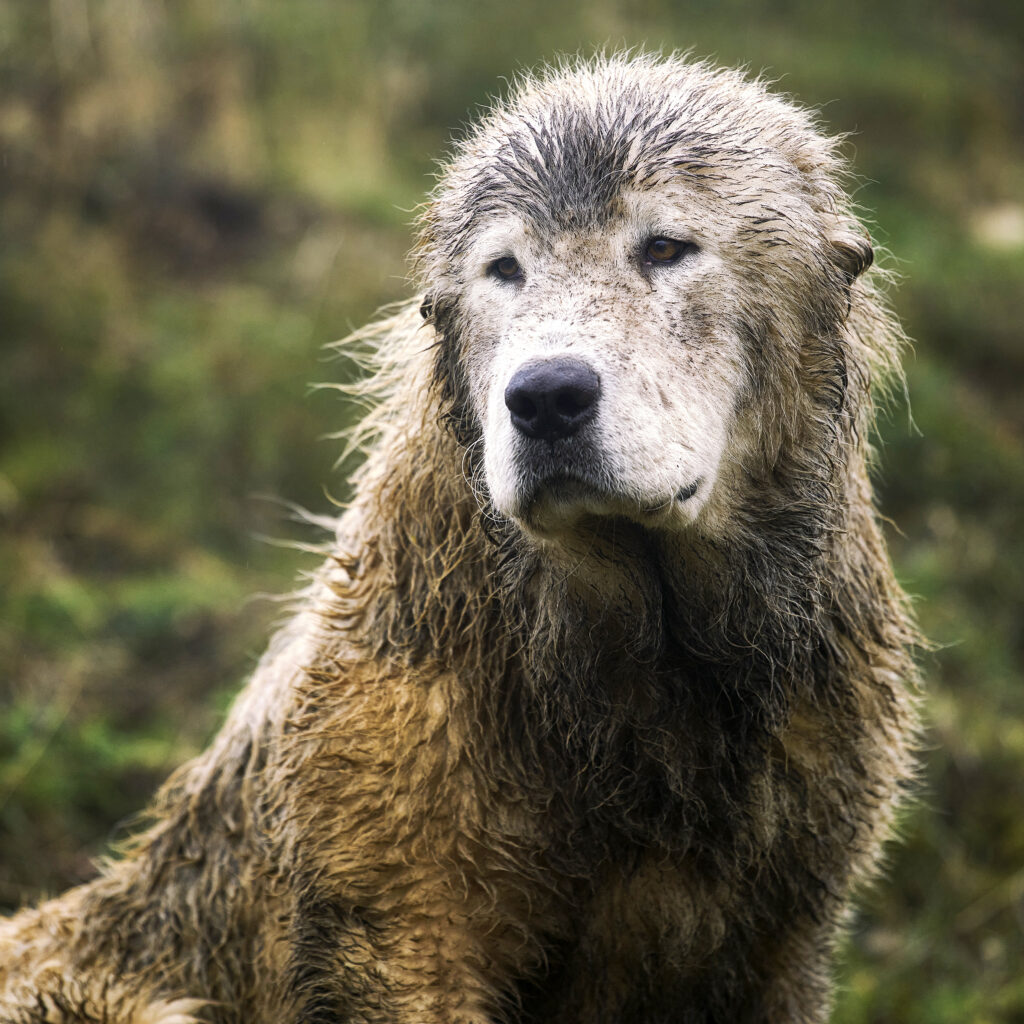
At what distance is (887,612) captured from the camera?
11.6ft

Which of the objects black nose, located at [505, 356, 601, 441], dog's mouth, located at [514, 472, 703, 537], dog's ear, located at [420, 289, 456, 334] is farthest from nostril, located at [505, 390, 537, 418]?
dog's ear, located at [420, 289, 456, 334]

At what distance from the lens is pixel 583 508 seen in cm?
282

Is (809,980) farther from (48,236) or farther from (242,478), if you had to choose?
(48,236)

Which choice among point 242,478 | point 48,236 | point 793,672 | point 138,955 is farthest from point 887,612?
point 48,236

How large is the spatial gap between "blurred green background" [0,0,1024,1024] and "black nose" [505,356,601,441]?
3204 millimetres

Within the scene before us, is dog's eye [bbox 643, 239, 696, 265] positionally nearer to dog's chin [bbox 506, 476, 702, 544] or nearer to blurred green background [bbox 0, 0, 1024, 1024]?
dog's chin [bbox 506, 476, 702, 544]

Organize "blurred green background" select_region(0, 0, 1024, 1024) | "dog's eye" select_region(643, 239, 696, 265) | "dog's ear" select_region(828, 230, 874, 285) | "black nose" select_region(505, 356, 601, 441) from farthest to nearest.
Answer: "blurred green background" select_region(0, 0, 1024, 1024), "dog's ear" select_region(828, 230, 874, 285), "dog's eye" select_region(643, 239, 696, 265), "black nose" select_region(505, 356, 601, 441)

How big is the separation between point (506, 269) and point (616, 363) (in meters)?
0.50

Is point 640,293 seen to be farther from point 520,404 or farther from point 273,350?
point 273,350

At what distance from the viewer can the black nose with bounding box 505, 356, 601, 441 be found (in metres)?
2.68

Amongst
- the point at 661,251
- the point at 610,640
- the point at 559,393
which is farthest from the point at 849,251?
the point at 610,640

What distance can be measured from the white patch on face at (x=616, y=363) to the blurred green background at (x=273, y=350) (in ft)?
9.60

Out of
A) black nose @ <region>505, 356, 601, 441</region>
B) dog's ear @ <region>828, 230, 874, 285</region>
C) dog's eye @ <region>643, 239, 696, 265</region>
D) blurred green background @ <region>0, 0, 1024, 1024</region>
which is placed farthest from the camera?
blurred green background @ <region>0, 0, 1024, 1024</region>

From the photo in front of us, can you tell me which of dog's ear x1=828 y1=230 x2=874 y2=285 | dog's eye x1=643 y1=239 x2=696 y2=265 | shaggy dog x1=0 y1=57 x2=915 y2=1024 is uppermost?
dog's ear x1=828 y1=230 x2=874 y2=285
